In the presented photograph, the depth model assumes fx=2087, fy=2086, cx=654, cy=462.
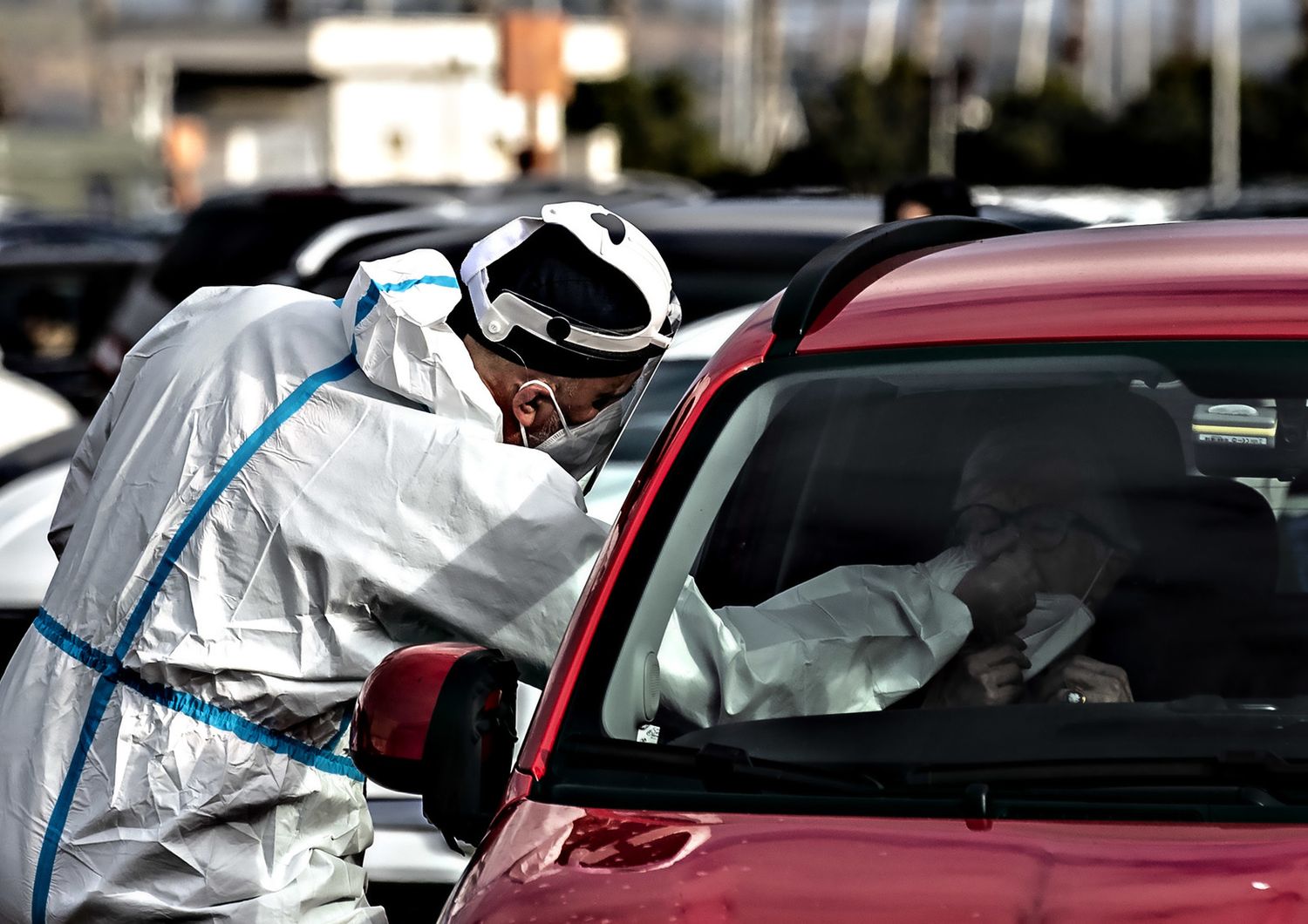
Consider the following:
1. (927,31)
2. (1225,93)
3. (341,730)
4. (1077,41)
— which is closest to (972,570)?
(341,730)

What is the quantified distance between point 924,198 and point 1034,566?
Result: 4682mm

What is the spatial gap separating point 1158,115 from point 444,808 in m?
47.2

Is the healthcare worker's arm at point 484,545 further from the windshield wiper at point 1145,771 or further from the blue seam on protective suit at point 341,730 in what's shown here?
the windshield wiper at point 1145,771

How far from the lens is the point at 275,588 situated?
273 centimetres

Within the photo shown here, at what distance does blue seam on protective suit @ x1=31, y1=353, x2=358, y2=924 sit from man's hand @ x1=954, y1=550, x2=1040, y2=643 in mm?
957

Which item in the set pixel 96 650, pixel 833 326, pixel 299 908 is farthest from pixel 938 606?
pixel 96 650

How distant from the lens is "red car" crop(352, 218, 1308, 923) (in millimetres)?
2199

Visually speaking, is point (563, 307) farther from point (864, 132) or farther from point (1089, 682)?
point (864, 132)

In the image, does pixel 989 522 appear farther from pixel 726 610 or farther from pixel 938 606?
pixel 726 610

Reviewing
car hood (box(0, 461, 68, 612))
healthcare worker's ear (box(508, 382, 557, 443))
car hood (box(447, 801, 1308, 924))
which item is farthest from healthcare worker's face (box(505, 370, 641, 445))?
car hood (box(0, 461, 68, 612))

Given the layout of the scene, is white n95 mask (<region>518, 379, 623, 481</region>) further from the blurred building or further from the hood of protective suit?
the blurred building

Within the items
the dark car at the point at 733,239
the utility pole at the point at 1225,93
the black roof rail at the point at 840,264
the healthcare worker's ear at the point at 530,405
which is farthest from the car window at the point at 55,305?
the utility pole at the point at 1225,93

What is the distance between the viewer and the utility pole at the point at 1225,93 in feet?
143

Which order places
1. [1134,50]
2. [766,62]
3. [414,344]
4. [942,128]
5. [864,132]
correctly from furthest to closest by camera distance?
[1134,50], [942,128], [766,62], [864,132], [414,344]
